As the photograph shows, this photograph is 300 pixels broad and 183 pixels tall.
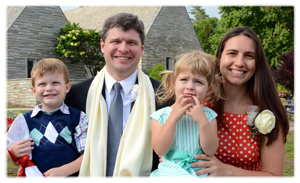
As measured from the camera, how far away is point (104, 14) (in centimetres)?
2378

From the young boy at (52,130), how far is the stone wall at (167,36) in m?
17.6

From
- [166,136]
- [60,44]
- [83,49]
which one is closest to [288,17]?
[83,49]

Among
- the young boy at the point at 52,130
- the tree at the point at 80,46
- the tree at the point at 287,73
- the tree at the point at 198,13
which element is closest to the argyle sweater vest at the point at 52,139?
the young boy at the point at 52,130

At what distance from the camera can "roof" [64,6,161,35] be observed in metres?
21.6

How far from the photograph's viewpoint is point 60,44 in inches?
736

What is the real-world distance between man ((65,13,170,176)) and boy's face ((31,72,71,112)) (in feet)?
1.34

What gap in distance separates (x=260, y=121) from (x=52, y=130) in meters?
2.27

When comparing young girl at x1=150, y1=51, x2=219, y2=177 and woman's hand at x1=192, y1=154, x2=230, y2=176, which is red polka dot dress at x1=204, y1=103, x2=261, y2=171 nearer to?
woman's hand at x1=192, y1=154, x2=230, y2=176

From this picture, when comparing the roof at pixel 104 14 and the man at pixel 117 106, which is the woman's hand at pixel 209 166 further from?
the roof at pixel 104 14

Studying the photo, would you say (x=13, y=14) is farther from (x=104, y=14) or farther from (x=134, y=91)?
(x=134, y=91)

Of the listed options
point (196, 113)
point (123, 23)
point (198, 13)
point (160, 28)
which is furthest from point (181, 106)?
point (198, 13)

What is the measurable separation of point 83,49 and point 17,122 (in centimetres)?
1770

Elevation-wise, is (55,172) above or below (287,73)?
below

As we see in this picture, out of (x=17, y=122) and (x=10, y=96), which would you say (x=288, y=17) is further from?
(x=17, y=122)
